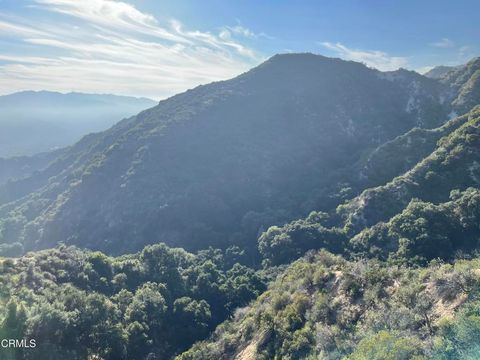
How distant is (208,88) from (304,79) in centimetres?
4044

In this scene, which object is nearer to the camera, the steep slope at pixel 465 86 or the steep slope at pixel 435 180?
the steep slope at pixel 435 180

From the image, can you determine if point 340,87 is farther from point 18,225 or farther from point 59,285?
point 59,285

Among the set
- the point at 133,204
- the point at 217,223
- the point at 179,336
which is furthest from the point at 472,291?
the point at 133,204

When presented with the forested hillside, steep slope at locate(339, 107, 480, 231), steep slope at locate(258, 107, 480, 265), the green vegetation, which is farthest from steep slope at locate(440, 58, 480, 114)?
the green vegetation

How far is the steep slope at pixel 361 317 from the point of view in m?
21.7

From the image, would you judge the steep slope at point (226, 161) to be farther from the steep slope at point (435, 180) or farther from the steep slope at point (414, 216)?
the steep slope at point (435, 180)

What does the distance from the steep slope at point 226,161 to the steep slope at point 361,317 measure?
55.0 m

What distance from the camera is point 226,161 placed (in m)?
126

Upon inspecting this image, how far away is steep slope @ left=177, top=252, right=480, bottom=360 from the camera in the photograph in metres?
21.7

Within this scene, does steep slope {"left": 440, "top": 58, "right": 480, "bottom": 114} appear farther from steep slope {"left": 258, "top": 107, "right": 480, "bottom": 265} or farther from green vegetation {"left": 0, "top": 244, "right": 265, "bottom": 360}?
green vegetation {"left": 0, "top": 244, "right": 265, "bottom": 360}

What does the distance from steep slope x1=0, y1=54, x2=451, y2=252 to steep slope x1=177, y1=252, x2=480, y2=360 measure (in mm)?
54982

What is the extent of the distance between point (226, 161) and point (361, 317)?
96.6 metres

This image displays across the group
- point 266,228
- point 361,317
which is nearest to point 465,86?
point 266,228

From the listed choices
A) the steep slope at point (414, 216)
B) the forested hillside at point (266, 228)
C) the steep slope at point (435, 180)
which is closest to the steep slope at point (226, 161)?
the forested hillside at point (266, 228)
